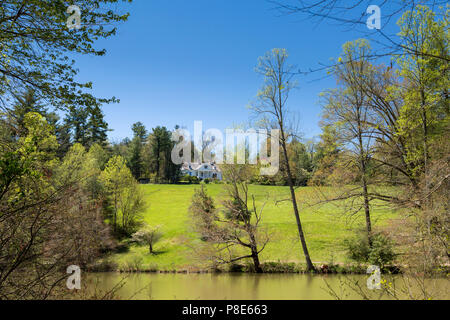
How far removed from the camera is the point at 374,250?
1462cm

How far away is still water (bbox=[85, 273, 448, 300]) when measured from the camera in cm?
1202

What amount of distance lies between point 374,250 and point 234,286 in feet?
24.5

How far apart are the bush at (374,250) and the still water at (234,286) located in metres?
1.25

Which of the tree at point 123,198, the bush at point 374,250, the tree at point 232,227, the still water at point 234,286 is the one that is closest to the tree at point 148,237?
the tree at point 123,198

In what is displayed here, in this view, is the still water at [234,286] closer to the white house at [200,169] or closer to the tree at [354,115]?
the tree at [354,115]

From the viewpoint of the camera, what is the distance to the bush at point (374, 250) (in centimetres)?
1433

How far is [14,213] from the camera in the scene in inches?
156

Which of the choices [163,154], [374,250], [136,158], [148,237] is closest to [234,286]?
[374,250]

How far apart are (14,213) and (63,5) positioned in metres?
3.46

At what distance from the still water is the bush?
4.10ft

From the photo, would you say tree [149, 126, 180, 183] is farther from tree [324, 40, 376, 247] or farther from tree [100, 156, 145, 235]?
tree [324, 40, 376, 247]

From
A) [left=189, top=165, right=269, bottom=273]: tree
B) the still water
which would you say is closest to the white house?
[left=189, top=165, right=269, bottom=273]: tree
